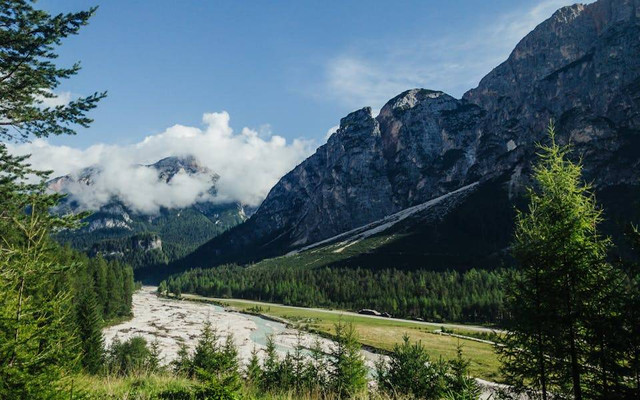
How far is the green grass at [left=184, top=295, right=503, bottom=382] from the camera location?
60056 mm

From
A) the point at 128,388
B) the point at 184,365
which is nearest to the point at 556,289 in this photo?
the point at 128,388

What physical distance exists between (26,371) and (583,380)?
16310mm

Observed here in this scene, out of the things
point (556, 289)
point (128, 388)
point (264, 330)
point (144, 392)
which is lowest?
point (264, 330)

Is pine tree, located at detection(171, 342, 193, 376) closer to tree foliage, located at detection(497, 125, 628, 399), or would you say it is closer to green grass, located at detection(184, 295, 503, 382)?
tree foliage, located at detection(497, 125, 628, 399)

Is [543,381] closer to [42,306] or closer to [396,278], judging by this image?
[42,306]

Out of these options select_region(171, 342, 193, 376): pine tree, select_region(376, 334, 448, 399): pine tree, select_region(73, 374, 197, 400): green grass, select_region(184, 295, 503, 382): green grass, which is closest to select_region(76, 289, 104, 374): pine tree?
select_region(171, 342, 193, 376): pine tree

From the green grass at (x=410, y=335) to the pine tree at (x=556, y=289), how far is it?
1170 inches

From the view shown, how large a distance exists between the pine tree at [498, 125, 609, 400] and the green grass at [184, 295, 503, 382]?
2971 centimetres

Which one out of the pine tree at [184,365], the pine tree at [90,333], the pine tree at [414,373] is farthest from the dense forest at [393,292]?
the pine tree at [90,333]

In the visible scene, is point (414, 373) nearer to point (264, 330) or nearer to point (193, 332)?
point (193, 332)

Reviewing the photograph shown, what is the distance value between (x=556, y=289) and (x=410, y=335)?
3019 inches

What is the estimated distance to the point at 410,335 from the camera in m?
84.2

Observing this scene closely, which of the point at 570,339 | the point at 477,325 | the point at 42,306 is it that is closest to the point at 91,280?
the point at 42,306

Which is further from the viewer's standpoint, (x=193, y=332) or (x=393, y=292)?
(x=393, y=292)
